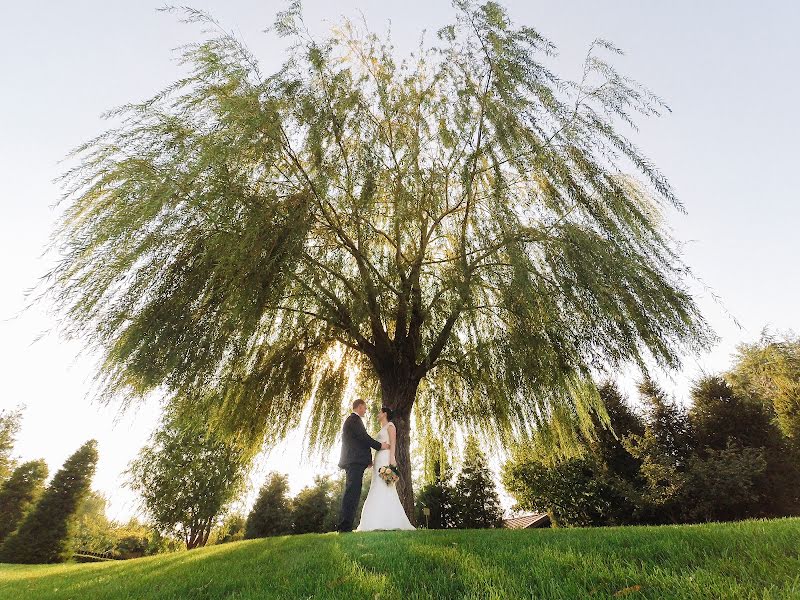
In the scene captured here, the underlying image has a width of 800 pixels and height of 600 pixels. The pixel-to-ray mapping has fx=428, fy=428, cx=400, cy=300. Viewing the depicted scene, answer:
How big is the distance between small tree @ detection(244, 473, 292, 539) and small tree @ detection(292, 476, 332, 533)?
0.41 meters

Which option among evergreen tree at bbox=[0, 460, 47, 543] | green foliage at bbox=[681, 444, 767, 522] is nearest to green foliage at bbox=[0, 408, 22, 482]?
evergreen tree at bbox=[0, 460, 47, 543]

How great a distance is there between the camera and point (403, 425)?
278 inches

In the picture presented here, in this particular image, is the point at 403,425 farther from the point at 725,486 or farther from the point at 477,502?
the point at 477,502

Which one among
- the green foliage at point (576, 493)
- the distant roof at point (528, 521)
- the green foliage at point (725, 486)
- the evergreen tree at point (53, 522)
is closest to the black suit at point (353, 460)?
the green foliage at point (576, 493)

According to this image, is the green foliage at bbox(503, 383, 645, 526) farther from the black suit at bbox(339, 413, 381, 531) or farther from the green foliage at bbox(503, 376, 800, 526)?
the black suit at bbox(339, 413, 381, 531)

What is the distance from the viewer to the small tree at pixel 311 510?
21953mm

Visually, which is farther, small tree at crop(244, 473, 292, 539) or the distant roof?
the distant roof

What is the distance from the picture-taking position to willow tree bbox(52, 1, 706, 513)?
5074 mm

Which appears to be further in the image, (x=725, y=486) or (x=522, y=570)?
(x=725, y=486)

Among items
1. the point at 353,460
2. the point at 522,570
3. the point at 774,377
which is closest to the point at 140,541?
the point at 353,460

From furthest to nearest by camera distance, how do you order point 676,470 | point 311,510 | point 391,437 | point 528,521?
1. point 528,521
2. point 311,510
3. point 676,470
4. point 391,437

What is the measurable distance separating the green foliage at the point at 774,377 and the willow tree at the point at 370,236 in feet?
54.9

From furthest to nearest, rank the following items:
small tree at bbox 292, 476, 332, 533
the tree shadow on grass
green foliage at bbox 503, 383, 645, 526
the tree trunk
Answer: small tree at bbox 292, 476, 332, 533 → green foliage at bbox 503, 383, 645, 526 → the tree trunk → the tree shadow on grass

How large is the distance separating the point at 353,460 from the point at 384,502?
771mm
